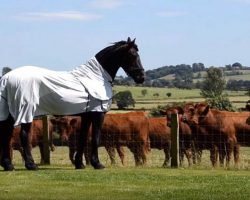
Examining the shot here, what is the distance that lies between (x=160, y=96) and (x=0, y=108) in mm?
75586

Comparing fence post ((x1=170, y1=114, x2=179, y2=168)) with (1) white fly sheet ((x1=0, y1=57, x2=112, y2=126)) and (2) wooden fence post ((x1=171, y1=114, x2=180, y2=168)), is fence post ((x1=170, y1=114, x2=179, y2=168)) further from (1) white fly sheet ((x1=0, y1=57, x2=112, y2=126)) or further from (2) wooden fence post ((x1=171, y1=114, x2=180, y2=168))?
(1) white fly sheet ((x1=0, y1=57, x2=112, y2=126))

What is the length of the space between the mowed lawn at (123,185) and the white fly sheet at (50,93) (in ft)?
4.60

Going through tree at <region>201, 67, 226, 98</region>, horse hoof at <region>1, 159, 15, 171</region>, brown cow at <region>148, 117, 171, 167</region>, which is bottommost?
horse hoof at <region>1, 159, 15, 171</region>

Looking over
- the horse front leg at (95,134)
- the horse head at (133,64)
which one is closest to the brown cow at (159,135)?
the horse head at (133,64)

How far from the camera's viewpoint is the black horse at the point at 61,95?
15227mm

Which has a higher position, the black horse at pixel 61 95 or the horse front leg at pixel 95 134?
the black horse at pixel 61 95

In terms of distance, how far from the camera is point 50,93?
15375mm

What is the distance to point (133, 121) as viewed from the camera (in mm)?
22109

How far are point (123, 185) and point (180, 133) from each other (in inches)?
330

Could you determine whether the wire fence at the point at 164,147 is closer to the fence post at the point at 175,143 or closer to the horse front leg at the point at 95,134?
the fence post at the point at 175,143

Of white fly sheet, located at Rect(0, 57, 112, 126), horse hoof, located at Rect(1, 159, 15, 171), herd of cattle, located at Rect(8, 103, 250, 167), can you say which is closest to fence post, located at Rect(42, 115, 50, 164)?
herd of cattle, located at Rect(8, 103, 250, 167)

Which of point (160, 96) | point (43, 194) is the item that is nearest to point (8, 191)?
point (43, 194)

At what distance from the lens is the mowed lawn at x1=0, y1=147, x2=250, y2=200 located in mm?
11492

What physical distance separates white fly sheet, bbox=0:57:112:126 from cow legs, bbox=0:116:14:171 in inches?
11.0
